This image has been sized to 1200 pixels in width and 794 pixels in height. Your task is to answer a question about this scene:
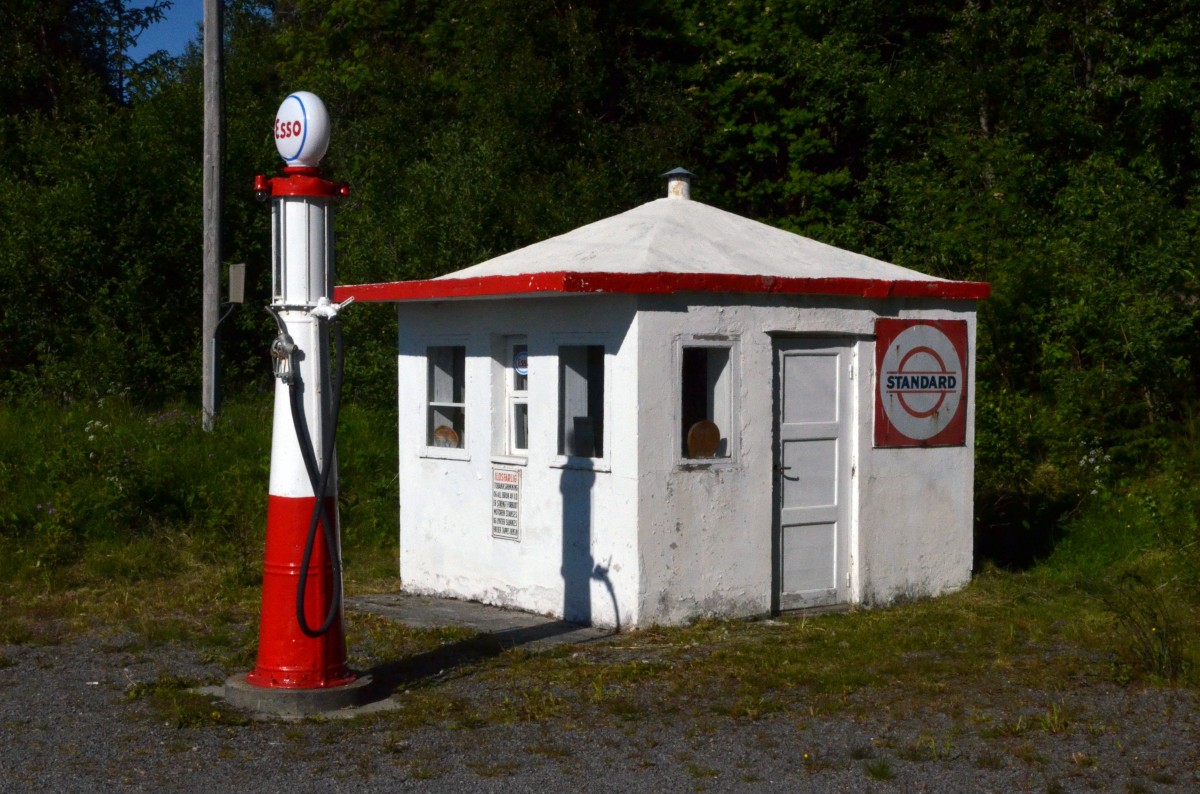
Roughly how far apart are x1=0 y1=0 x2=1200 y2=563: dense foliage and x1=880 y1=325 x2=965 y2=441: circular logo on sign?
106 inches

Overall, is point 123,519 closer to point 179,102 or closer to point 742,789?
point 742,789

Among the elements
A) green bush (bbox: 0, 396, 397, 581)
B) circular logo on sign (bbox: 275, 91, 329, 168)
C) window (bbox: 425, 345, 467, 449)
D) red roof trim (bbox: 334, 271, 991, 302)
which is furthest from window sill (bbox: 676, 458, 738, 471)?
green bush (bbox: 0, 396, 397, 581)

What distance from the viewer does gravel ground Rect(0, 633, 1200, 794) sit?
18.9 ft

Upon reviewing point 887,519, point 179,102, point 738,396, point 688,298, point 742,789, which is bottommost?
point 742,789

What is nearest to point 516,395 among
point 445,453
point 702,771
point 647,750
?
point 445,453

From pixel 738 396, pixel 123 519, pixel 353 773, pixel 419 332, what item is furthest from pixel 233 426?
pixel 353 773

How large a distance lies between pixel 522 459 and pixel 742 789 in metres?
4.54

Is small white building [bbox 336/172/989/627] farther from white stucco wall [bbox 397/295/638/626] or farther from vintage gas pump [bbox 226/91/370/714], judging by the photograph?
vintage gas pump [bbox 226/91/370/714]

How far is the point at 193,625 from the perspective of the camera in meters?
9.48

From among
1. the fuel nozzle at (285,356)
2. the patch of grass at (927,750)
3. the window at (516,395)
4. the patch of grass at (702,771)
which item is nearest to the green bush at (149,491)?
the window at (516,395)

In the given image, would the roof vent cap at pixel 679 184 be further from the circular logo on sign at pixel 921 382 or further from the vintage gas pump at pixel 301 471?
the vintage gas pump at pixel 301 471

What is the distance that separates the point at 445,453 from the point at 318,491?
3.78 metres

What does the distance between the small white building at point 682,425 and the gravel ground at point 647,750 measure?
2.18 metres

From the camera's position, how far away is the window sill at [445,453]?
10.5 m
